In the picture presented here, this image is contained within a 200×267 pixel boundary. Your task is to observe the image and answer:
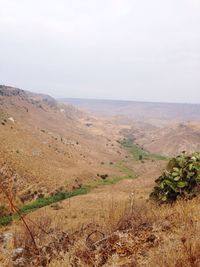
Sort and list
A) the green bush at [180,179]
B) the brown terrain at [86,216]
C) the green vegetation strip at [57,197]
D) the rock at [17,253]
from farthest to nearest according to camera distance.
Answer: the green vegetation strip at [57,197], the green bush at [180,179], the rock at [17,253], the brown terrain at [86,216]

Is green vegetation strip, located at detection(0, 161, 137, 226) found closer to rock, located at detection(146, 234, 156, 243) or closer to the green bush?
the green bush

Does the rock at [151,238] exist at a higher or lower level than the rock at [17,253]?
higher

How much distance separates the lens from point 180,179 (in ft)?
45.8

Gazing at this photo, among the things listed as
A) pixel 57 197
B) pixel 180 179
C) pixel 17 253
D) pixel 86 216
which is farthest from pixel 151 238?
pixel 57 197

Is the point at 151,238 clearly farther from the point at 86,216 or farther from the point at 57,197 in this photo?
the point at 57,197

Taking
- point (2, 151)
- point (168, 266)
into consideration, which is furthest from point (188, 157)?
point (2, 151)

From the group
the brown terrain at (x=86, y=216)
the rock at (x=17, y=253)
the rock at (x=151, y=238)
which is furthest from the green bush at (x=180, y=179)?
the rock at (x=17, y=253)

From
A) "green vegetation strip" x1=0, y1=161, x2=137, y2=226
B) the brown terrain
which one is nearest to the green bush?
the brown terrain

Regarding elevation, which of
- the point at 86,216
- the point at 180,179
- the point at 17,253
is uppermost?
the point at 180,179

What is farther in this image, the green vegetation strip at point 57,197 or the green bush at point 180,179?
the green vegetation strip at point 57,197

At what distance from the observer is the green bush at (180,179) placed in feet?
43.4

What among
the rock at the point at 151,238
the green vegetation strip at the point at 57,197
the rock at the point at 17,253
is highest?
the rock at the point at 151,238

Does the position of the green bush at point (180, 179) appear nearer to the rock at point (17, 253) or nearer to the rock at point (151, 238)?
the rock at point (151, 238)

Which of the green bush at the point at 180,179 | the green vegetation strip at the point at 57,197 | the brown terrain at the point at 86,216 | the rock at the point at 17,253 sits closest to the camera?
the brown terrain at the point at 86,216
